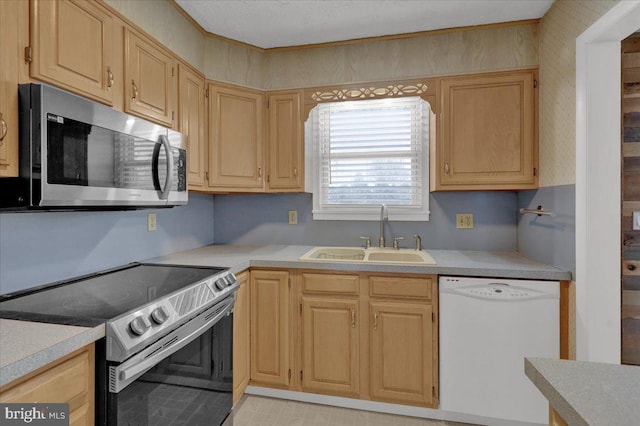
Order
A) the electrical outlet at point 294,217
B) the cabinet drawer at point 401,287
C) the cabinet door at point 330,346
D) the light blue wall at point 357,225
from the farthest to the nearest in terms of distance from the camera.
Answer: the electrical outlet at point 294,217
the light blue wall at point 357,225
the cabinet door at point 330,346
the cabinet drawer at point 401,287

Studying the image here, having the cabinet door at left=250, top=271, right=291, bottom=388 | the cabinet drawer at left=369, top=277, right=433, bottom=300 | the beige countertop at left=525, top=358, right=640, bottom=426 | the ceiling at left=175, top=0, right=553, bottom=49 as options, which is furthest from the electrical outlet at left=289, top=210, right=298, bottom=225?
the beige countertop at left=525, top=358, right=640, bottom=426

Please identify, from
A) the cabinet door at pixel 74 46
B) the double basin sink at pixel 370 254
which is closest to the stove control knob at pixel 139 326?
the cabinet door at pixel 74 46

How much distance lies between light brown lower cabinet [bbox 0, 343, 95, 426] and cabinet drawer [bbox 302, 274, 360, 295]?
1264 millimetres

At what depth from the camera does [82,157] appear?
1.28m

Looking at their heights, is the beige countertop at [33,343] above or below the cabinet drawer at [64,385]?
above

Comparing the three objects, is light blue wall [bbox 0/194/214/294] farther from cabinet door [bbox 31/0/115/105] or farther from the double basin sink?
the double basin sink

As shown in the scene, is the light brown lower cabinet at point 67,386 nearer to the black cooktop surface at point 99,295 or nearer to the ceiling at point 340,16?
the black cooktop surface at point 99,295

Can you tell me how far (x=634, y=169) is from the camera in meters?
2.11

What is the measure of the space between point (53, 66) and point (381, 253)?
6.87ft

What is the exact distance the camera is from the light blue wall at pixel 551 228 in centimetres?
177

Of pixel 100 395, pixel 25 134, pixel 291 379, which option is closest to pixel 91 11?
pixel 25 134

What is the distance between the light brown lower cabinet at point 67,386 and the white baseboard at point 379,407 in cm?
139

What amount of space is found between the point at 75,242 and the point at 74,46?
0.91 meters

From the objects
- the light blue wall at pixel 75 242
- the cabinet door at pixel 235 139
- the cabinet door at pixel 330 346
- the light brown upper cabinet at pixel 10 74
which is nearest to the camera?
the light brown upper cabinet at pixel 10 74
